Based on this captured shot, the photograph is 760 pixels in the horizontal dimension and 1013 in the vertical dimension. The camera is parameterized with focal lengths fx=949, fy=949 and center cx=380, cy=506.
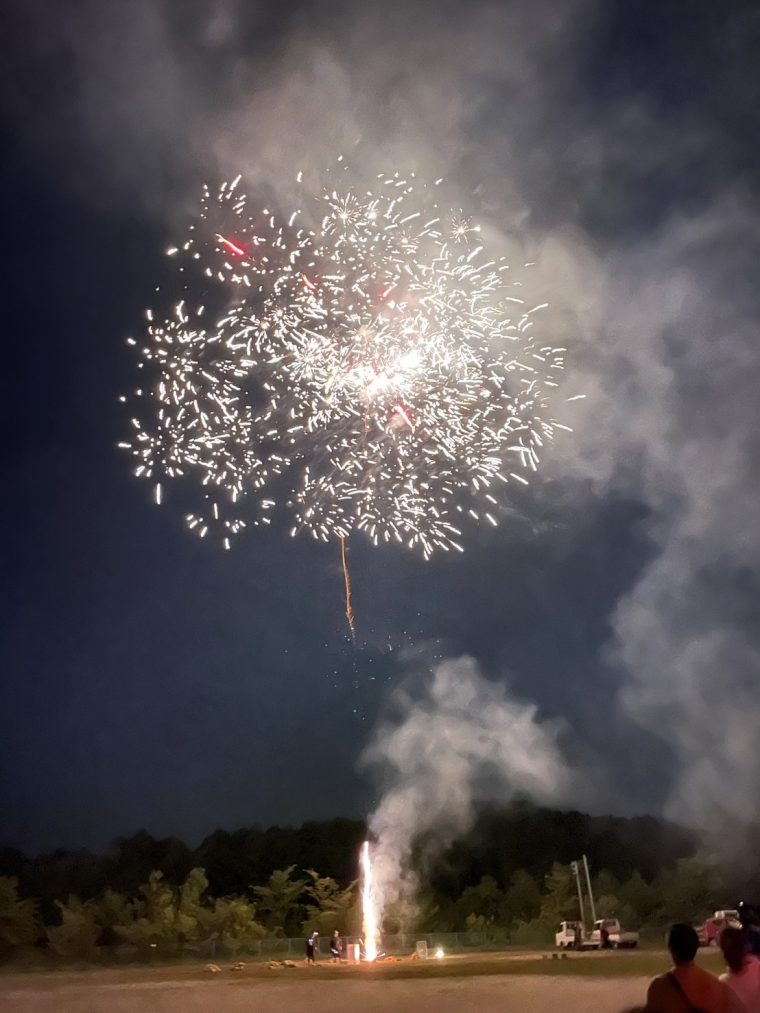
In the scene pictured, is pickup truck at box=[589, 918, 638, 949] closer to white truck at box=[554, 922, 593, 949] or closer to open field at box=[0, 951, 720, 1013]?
white truck at box=[554, 922, 593, 949]

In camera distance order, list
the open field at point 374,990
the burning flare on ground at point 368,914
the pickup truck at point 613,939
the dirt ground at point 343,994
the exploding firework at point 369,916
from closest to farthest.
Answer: the dirt ground at point 343,994 < the open field at point 374,990 < the pickup truck at point 613,939 < the burning flare on ground at point 368,914 < the exploding firework at point 369,916

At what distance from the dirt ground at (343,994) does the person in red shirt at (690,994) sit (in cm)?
864

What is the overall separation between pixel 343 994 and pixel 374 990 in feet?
2.34

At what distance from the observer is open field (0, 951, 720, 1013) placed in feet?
45.1

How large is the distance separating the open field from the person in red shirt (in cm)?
→ 867

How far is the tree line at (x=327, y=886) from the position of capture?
4253cm

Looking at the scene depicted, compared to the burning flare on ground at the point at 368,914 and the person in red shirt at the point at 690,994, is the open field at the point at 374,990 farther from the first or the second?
the burning flare on ground at the point at 368,914

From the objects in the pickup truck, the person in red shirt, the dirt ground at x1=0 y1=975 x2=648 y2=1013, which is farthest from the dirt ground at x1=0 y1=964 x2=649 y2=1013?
the pickup truck

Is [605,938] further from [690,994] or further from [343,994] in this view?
[690,994]

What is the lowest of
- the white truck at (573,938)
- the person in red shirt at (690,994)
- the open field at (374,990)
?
the white truck at (573,938)

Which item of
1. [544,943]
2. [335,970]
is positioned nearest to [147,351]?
[335,970]

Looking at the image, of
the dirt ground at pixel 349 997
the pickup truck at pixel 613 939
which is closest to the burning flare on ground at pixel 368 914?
the pickup truck at pixel 613 939

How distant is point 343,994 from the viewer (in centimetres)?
1612

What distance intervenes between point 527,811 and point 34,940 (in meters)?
31.8
